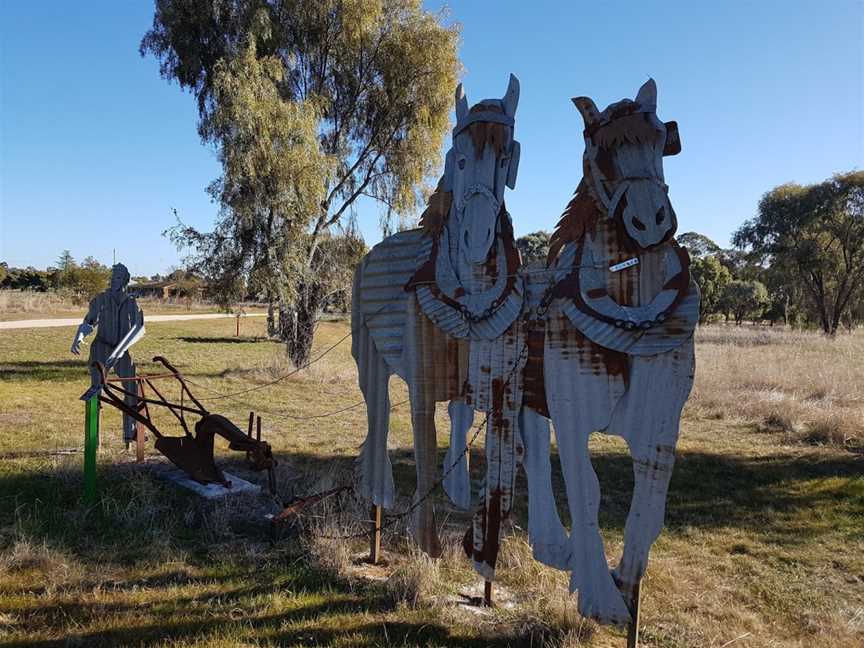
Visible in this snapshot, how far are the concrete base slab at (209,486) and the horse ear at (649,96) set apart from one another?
5.02 meters

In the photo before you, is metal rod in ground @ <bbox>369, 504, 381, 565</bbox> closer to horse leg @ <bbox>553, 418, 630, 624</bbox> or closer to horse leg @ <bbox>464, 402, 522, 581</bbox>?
horse leg @ <bbox>464, 402, 522, 581</bbox>

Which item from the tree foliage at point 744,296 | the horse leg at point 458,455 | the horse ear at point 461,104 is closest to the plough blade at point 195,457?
the horse leg at point 458,455

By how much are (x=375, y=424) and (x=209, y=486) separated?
8.53ft

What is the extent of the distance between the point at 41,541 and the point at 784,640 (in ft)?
17.8

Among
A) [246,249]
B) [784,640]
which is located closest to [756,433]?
[784,640]

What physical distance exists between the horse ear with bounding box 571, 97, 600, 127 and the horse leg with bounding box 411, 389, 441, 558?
6.41 feet

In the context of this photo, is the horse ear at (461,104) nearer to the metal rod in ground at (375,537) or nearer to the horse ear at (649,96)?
the horse ear at (649,96)

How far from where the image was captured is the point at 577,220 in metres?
3.16

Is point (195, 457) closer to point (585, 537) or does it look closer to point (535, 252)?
point (585, 537)

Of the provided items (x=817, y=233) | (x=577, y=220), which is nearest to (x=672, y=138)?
(x=577, y=220)

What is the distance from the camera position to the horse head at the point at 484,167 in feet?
11.1

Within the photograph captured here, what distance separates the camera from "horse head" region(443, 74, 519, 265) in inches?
133

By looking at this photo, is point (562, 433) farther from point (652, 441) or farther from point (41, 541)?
point (41, 541)

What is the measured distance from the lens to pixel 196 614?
3518mm
